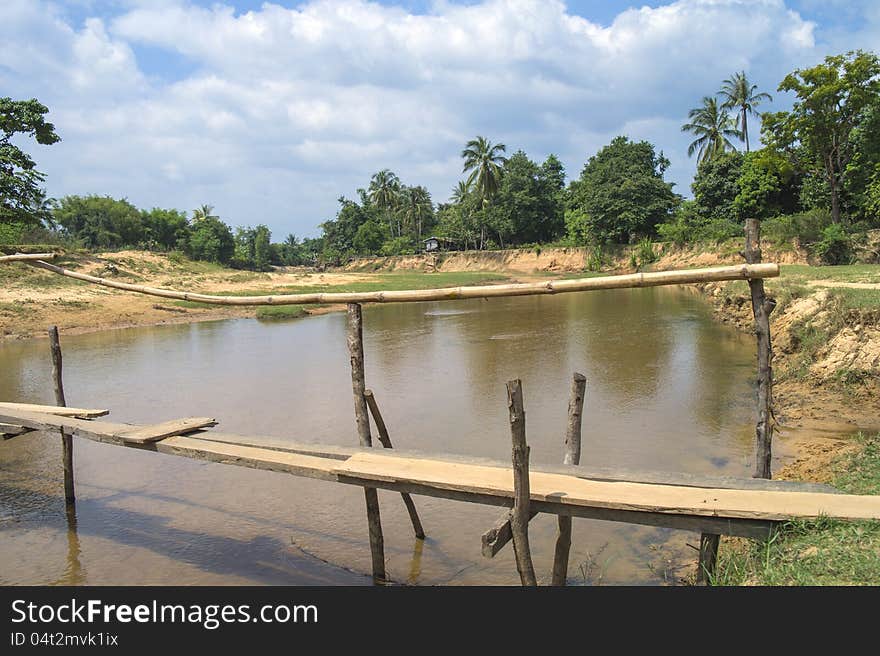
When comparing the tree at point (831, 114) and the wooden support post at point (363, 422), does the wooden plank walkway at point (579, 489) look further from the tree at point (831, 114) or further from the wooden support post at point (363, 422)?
the tree at point (831, 114)

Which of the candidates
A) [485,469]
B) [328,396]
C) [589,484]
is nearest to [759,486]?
[589,484]

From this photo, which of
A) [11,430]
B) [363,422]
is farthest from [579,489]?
[11,430]

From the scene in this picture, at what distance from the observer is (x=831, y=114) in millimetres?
24469

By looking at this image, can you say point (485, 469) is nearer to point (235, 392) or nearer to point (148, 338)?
point (235, 392)

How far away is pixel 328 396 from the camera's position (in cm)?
1180

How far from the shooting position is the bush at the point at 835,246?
23969 millimetres

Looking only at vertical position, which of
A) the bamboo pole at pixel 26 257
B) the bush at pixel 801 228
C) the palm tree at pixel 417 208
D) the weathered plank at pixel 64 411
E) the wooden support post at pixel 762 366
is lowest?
the weathered plank at pixel 64 411

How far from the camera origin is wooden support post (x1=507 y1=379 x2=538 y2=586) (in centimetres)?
334

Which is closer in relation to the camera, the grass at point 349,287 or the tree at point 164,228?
the grass at point 349,287

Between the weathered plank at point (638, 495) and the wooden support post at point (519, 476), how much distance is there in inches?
4.8

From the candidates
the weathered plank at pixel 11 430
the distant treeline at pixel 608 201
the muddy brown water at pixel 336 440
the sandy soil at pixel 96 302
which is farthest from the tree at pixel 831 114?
the weathered plank at pixel 11 430

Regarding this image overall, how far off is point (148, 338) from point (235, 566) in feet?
55.5

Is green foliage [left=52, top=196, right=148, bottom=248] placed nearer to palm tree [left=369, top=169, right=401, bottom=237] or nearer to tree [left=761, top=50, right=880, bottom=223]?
palm tree [left=369, top=169, right=401, bottom=237]
